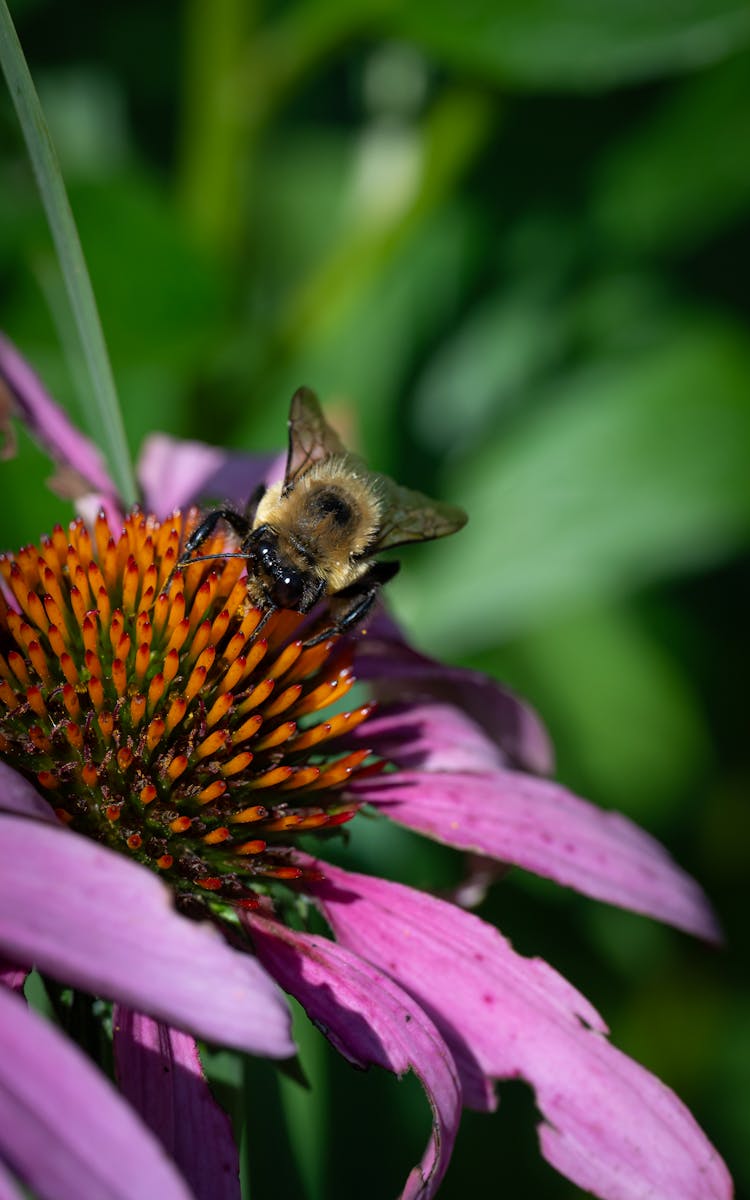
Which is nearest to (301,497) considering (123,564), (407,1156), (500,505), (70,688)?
(123,564)

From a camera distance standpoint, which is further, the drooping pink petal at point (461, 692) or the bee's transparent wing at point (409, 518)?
the drooping pink petal at point (461, 692)

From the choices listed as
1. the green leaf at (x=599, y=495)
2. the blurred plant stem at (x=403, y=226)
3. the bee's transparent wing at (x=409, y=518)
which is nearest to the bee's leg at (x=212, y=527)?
the bee's transparent wing at (x=409, y=518)

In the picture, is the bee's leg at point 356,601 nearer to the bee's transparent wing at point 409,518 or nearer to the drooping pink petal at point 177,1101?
the bee's transparent wing at point 409,518

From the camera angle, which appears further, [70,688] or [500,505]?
[500,505]

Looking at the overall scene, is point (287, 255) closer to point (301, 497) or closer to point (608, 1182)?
point (301, 497)

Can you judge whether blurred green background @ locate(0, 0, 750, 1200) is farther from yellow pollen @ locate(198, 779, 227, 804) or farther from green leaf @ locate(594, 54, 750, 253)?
yellow pollen @ locate(198, 779, 227, 804)

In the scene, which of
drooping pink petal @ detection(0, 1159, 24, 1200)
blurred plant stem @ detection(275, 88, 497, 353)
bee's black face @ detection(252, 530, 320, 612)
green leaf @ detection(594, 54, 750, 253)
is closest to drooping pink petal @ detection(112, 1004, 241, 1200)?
drooping pink petal @ detection(0, 1159, 24, 1200)
